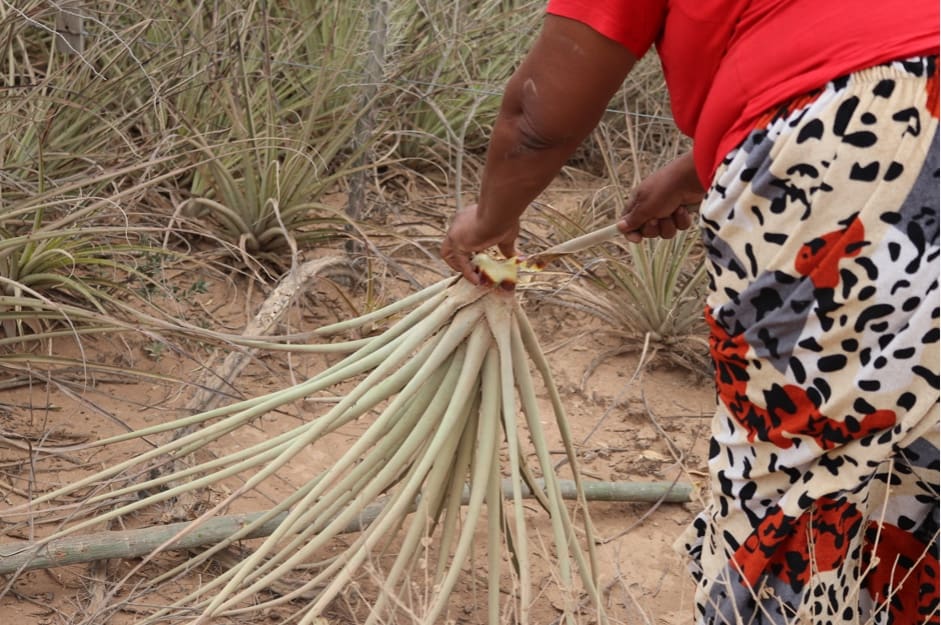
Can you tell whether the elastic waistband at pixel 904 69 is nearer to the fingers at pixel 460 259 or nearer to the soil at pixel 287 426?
the fingers at pixel 460 259

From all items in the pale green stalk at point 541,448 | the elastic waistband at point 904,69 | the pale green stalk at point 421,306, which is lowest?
the pale green stalk at point 541,448

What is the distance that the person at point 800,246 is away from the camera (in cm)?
113

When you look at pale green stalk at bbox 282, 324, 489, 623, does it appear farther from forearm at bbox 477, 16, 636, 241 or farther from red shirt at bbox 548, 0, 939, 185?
red shirt at bbox 548, 0, 939, 185

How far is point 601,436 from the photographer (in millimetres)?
2801

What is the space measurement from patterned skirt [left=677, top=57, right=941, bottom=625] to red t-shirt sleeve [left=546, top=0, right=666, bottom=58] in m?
0.17

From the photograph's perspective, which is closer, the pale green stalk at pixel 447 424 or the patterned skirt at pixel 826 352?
the patterned skirt at pixel 826 352

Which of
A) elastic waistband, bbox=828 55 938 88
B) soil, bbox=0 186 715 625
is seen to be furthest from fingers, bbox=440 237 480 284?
elastic waistband, bbox=828 55 938 88

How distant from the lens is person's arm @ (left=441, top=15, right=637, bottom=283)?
4.04 feet

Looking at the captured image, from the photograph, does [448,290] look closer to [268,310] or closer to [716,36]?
[716,36]

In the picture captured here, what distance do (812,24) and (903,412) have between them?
0.43 metres

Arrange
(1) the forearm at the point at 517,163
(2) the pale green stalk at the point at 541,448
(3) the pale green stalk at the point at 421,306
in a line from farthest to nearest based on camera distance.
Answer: (3) the pale green stalk at the point at 421,306 → (2) the pale green stalk at the point at 541,448 → (1) the forearm at the point at 517,163

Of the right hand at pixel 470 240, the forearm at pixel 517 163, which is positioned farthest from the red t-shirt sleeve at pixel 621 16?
the right hand at pixel 470 240

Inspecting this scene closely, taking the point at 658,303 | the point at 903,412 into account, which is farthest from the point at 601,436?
the point at 903,412

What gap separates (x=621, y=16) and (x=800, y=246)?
31 cm
